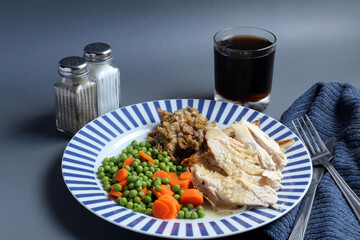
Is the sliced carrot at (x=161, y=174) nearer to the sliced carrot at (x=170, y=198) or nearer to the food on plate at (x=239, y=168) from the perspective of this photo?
the food on plate at (x=239, y=168)

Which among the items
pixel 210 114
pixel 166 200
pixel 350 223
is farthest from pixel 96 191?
pixel 350 223

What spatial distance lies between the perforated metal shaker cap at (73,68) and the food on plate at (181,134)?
812mm

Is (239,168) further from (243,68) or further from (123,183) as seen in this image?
(243,68)

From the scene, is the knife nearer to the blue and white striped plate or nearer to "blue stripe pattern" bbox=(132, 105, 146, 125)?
the blue and white striped plate

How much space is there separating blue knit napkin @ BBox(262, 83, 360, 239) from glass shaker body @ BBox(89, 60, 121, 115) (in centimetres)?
160

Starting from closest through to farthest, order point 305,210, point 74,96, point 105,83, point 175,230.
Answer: point 175,230
point 305,210
point 74,96
point 105,83

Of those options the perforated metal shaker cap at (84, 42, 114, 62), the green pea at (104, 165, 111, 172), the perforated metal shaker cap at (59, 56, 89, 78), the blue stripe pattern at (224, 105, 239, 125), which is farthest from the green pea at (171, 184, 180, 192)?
the perforated metal shaker cap at (84, 42, 114, 62)

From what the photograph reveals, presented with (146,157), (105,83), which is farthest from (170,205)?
(105,83)

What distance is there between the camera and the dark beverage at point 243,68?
4.80 meters

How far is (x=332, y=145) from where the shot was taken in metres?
4.40

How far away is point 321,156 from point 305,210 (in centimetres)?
70

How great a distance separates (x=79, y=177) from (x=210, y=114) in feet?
4.83

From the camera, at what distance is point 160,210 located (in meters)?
3.59

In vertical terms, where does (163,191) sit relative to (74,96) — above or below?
below
